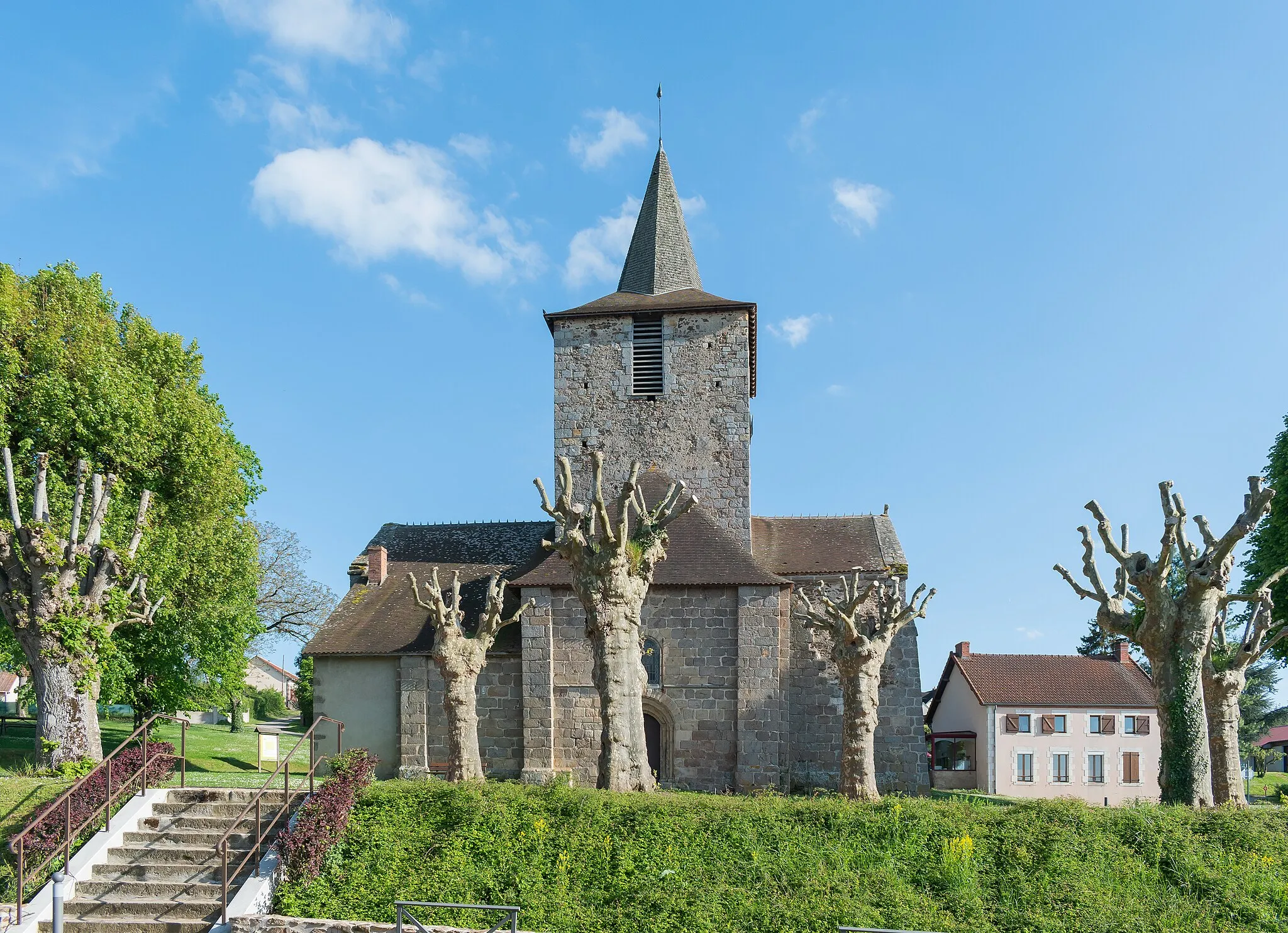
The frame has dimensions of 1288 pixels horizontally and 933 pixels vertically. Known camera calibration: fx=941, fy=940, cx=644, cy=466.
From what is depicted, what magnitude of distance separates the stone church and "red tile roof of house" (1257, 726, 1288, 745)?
4383 cm

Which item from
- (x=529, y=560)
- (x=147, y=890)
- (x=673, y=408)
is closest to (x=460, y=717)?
(x=529, y=560)

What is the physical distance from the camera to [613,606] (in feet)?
48.3

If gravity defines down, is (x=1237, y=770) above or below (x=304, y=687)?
above

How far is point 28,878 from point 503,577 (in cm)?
1378

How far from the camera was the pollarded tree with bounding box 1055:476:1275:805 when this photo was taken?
13.4m

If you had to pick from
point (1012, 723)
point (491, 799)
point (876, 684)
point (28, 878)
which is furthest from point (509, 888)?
point (1012, 723)

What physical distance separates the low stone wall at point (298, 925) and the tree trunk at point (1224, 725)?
11472 millimetres

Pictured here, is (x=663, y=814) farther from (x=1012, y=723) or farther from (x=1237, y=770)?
(x=1012, y=723)

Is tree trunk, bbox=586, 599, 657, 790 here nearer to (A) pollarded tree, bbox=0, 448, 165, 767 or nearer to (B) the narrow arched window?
(B) the narrow arched window

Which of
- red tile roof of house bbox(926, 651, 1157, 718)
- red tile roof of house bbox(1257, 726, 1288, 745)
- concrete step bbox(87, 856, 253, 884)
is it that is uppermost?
concrete step bbox(87, 856, 253, 884)

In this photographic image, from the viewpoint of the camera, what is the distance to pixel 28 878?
1194 centimetres

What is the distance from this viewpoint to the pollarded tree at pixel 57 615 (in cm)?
1581

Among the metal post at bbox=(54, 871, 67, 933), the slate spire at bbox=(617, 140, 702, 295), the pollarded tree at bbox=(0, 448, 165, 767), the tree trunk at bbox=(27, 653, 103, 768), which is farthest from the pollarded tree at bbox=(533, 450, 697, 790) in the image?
the slate spire at bbox=(617, 140, 702, 295)

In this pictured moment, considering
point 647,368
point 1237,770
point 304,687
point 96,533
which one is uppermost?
point 647,368
